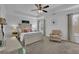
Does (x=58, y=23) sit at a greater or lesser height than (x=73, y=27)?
greater

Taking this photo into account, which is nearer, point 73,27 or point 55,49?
point 73,27

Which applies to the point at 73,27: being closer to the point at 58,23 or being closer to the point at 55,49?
the point at 58,23

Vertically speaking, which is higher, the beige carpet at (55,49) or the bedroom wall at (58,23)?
the bedroom wall at (58,23)

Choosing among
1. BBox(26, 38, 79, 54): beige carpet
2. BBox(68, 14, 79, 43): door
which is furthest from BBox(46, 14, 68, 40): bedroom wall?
BBox(26, 38, 79, 54): beige carpet

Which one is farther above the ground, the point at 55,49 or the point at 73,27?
the point at 73,27

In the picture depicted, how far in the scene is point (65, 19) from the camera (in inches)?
101

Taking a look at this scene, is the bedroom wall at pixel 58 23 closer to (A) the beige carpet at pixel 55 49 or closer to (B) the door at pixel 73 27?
(B) the door at pixel 73 27

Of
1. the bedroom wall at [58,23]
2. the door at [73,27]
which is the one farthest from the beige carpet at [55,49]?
the bedroom wall at [58,23]

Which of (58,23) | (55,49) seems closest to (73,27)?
(58,23)

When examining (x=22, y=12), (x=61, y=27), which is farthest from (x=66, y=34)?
(x=22, y=12)

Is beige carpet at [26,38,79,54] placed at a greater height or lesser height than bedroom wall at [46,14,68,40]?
lesser

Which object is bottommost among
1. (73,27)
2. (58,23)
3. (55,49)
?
(55,49)

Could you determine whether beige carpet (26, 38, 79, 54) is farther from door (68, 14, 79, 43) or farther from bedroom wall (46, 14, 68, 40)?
bedroom wall (46, 14, 68, 40)
